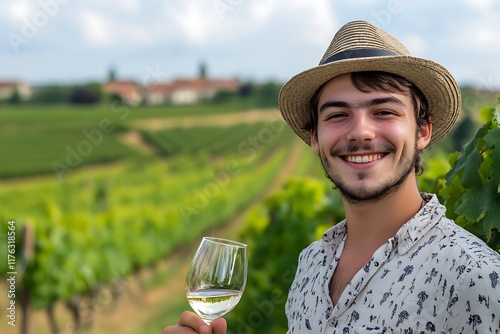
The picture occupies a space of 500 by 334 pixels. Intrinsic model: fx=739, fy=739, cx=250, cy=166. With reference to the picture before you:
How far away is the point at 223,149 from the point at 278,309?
40338 mm

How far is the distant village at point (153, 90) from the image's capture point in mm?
60812

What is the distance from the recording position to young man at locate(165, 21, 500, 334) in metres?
1.76

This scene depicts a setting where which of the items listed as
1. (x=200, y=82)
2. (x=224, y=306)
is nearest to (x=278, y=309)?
(x=224, y=306)

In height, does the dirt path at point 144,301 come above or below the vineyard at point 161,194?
below

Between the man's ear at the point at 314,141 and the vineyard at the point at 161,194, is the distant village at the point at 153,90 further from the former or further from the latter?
the man's ear at the point at 314,141

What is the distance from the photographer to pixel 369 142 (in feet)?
6.62

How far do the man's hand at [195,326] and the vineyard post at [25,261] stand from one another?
8732 millimetres

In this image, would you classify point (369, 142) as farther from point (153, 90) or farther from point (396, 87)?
point (153, 90)

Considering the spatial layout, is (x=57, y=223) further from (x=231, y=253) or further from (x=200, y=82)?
(x=200, y=82)

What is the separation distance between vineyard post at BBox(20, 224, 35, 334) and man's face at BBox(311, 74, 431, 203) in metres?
8.92

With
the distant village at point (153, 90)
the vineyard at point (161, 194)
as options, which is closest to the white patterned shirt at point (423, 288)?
the vineyard at point (161, 194)

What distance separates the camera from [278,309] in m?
6.50

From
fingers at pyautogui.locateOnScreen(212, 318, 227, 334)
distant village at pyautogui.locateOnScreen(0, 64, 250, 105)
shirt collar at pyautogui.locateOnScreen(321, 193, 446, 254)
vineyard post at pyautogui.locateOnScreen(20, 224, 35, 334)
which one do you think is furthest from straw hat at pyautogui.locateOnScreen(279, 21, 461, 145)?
distant village at pyautogui.locateOnScreen(0, 64, 250, 105)

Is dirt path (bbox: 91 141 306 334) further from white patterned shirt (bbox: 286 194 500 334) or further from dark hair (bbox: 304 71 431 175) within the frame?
white patterned shirt (bbox: 286 194 500 334)
